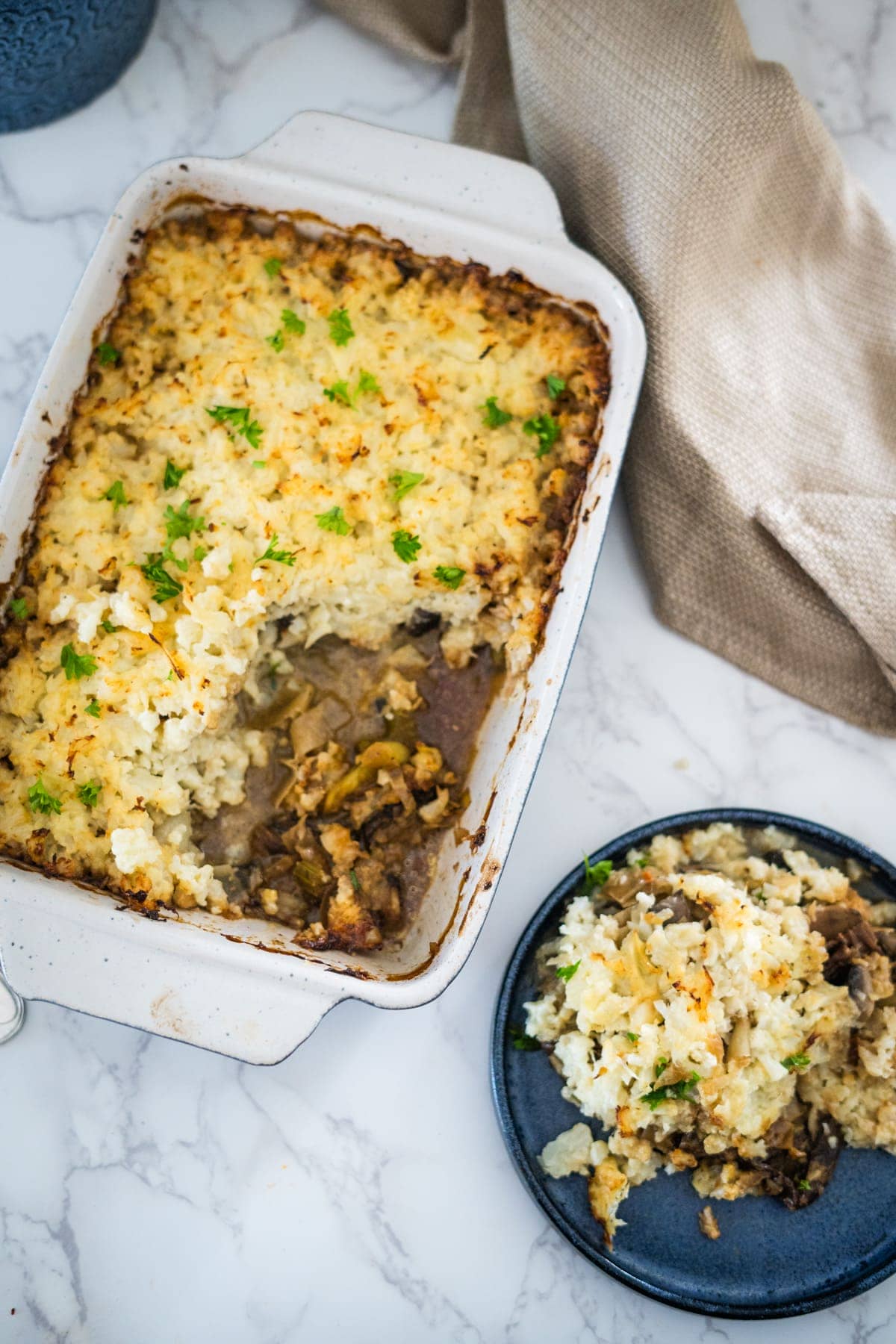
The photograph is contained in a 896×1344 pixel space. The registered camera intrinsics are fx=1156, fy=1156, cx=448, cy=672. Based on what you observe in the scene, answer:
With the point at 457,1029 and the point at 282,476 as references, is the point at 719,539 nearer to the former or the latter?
the point at 282,476

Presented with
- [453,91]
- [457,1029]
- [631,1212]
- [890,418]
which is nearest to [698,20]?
[453,91]

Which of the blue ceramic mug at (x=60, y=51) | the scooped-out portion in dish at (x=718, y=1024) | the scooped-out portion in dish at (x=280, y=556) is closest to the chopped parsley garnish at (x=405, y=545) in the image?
the scooped-out portion in dish at (x=280, y=556)

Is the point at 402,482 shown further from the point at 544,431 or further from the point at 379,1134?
the point at 379,1134

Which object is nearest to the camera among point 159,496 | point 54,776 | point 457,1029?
point 54,776

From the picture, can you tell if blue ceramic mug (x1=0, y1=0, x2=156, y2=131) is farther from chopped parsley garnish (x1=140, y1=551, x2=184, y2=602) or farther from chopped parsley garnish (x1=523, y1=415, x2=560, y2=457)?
chopped parsley garnish (x1=523, y1=415, x2=560, y2=457)

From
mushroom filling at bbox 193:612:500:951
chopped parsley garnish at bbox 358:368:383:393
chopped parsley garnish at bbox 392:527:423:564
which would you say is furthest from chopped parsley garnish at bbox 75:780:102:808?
chopped parsley garnish at bbox 358:368:383:393

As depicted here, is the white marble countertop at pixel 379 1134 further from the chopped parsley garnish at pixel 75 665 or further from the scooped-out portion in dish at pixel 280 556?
the chopped parsley garnish at pixel 75 665

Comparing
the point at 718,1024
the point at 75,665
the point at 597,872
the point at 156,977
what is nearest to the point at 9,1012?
the point at 156,977
